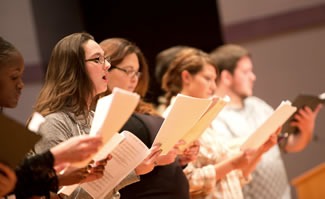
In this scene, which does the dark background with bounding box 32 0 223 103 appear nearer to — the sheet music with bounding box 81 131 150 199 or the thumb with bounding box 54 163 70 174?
the sheet music with bounding box 81 131 150 199

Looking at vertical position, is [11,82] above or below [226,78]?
above

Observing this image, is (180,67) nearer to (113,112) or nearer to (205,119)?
(205,119)

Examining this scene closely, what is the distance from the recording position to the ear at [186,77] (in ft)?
10.4

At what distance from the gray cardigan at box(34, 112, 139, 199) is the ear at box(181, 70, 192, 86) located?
115 cm

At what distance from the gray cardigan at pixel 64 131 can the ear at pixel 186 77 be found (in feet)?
3.78

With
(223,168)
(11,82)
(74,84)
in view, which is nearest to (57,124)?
(74,84)

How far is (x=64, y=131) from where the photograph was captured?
199cm

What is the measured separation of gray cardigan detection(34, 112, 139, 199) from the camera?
6.31ft

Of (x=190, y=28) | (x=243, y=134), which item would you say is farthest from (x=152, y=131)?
(x=190, y=28)

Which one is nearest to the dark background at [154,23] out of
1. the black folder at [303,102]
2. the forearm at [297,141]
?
the forearm at [297,141]

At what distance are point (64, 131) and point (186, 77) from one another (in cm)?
136

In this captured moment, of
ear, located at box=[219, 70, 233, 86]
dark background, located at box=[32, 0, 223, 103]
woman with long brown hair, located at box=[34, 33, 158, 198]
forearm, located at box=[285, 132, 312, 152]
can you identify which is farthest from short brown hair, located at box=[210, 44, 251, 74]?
woman with long brown hair, located at box=[34, 33, 158, 198]

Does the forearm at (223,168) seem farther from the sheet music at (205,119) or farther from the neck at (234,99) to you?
the neck at (234,99)

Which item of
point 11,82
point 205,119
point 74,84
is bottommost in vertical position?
point 205,119
